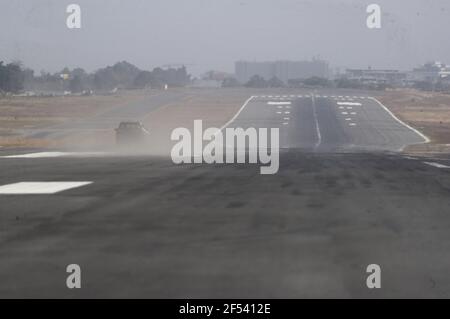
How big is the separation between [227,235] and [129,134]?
4182 cm

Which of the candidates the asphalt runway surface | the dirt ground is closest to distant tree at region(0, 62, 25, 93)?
the dirt ground

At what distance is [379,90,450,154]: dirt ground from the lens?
2340 inches

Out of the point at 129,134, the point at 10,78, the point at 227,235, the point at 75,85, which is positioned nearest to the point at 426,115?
the point at 129,134

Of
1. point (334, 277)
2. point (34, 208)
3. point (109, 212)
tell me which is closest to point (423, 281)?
point (334, 277)

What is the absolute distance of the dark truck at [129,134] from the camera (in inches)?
2060

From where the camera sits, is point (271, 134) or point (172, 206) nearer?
point (172, 206)

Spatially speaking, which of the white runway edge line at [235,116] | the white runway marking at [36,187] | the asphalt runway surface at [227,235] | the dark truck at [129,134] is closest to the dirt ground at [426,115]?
the dark truck at [129,134]

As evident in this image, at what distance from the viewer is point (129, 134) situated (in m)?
52.7

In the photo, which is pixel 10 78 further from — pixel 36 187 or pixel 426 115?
pixel 36 187

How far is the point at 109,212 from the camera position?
46.5ft

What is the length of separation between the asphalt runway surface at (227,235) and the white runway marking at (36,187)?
475 mm

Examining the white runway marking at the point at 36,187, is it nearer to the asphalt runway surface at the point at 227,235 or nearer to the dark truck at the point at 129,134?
the asphalt runway surface at the point at 227,235
